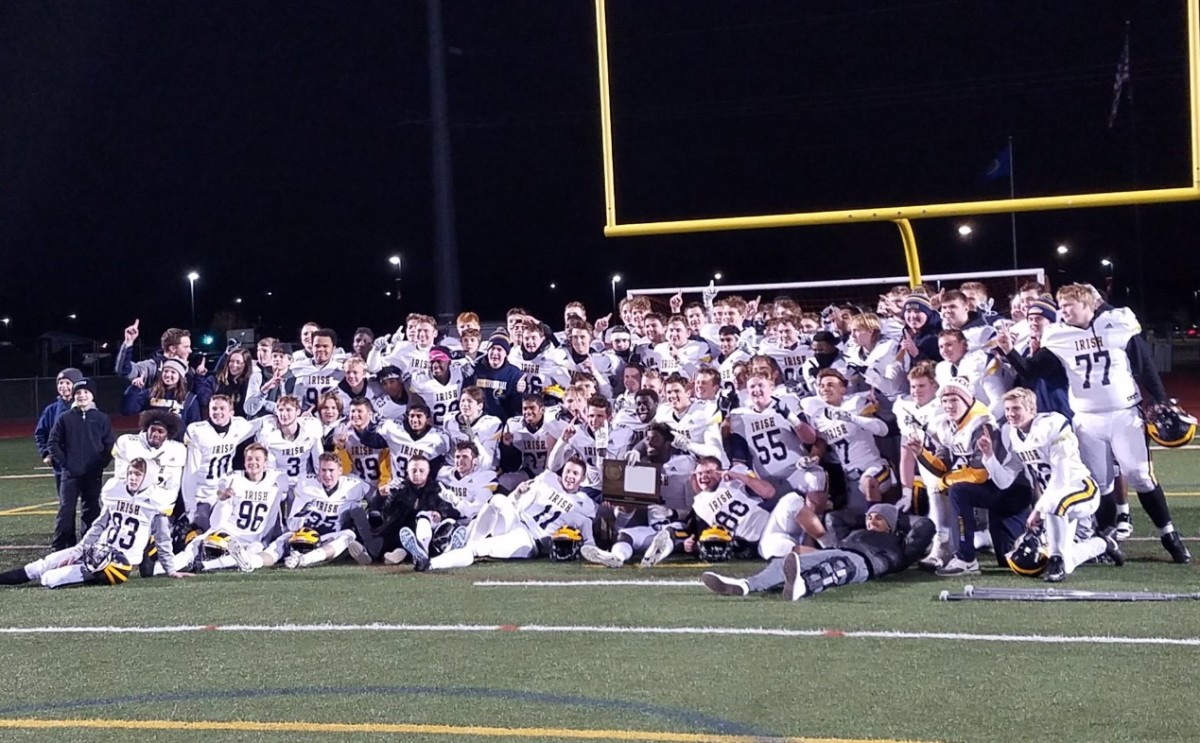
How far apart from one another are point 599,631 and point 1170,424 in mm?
3500

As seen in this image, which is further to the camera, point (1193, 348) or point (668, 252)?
point (668, 252)

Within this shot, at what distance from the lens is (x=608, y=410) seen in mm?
8164

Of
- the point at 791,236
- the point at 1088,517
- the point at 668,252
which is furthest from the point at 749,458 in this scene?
the point at 668,252

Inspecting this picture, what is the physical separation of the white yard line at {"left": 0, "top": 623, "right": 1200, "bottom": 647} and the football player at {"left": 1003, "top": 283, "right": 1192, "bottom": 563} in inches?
82.1

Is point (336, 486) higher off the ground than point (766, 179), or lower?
lower

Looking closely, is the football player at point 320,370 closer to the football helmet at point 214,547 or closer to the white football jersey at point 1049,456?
the football helmet at point 214,547

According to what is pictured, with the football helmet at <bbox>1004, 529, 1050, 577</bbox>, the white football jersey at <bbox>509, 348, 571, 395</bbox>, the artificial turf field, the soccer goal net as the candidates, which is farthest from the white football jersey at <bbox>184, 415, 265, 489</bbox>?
the soccer goal net

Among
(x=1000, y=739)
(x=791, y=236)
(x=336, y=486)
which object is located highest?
(x=791, y=236)

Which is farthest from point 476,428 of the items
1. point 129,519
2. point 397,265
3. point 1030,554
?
point 397,265

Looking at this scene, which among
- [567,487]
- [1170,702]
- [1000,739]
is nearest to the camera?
[1000,739]

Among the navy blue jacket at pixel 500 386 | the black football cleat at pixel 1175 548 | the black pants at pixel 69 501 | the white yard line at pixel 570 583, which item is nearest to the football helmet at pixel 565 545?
the white yard line at pixel 570 583

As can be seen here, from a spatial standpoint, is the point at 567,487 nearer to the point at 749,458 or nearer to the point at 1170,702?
the point at 749,458

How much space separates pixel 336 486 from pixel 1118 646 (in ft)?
16.2

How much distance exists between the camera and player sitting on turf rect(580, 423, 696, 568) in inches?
291
